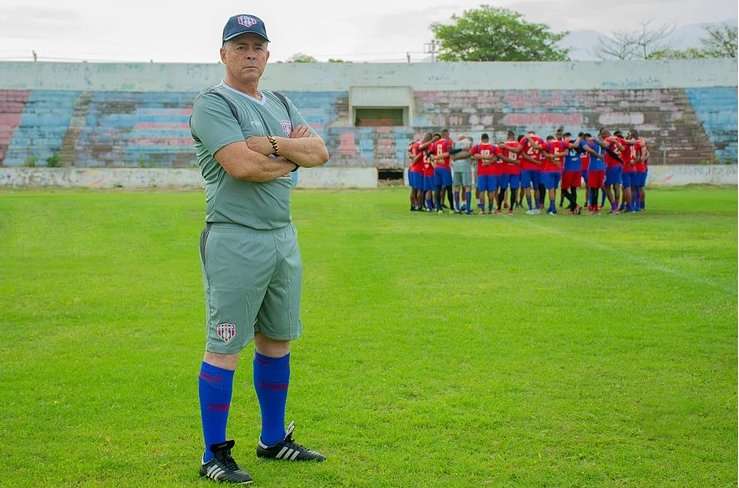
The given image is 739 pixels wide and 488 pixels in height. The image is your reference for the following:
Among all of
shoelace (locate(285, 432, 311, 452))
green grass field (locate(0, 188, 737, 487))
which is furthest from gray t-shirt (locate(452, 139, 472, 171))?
shoelace (locate(285, 432, 311, 452))

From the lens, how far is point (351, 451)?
17.0ft

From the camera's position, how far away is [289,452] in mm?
5031

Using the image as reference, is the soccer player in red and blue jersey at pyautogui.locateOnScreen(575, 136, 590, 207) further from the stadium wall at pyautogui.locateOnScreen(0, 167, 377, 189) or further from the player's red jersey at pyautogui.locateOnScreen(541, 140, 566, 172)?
the stadium wall at pyautogui.locateOnScreen(0, 167, 377, 189)

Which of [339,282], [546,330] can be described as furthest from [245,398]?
[339,282]

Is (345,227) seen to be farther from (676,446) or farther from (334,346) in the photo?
(676,446)

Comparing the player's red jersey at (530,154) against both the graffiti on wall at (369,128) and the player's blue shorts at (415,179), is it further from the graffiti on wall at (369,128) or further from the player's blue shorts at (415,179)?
the graffiti on wall at (369,128)

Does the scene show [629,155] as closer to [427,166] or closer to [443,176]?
[443,176]

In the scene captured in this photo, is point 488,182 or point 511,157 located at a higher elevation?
point 511,157

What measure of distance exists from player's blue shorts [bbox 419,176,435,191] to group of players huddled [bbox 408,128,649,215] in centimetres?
2

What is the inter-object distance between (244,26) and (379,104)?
131 ft

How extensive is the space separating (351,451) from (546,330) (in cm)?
367

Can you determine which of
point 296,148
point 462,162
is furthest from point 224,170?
point 462,162

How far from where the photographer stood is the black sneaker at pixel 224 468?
182 inches

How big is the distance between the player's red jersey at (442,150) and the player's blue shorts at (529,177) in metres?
1.82
